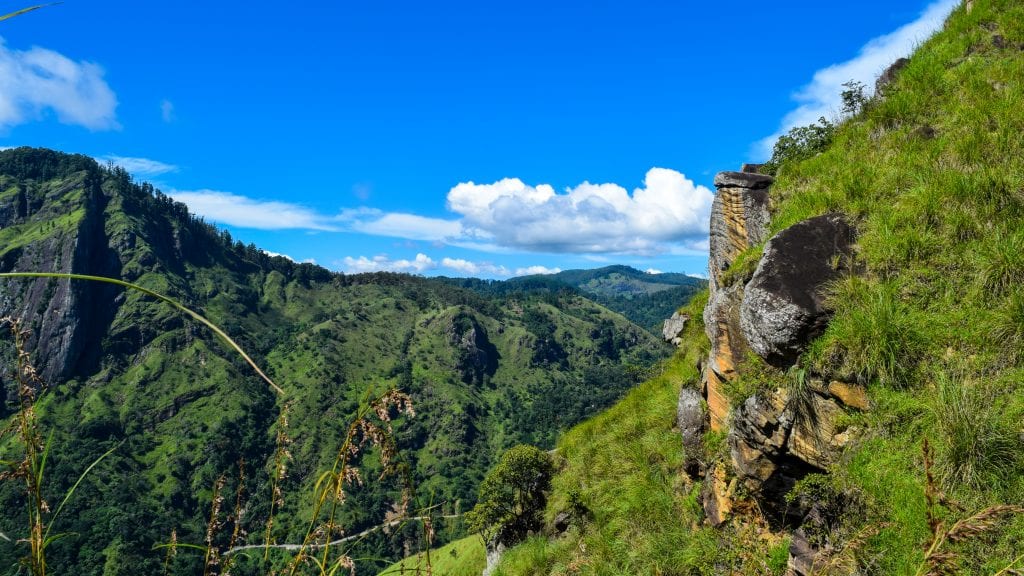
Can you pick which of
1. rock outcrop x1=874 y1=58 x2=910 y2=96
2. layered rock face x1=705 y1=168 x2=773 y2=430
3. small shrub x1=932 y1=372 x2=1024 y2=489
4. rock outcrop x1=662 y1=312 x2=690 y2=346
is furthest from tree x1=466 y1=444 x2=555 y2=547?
rock outcrop x1=874 y1=58 x2=910 y2=96

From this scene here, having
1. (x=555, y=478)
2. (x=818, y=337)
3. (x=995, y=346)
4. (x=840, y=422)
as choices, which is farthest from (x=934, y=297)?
(x=555, y=478)

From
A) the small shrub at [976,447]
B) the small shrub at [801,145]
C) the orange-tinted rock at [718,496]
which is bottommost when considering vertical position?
the orange-tinted rock at [718,496]

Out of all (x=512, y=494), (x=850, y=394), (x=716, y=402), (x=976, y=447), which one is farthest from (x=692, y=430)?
(x=512, y=494)

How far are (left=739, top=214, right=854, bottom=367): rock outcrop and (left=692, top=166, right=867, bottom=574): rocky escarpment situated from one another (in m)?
0.02

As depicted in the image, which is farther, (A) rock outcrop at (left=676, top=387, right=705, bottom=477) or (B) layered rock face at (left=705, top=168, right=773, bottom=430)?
(A) rock outcrop at (left=676, top=387, right=705, bottom=477)

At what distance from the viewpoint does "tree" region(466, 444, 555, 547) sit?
20391 mm

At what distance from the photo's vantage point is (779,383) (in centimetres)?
824

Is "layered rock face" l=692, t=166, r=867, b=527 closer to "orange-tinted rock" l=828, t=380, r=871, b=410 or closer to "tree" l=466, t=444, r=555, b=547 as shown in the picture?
"orange-tinted rock" l=828, t=380, r=871, b=410

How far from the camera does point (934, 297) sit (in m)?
7.25

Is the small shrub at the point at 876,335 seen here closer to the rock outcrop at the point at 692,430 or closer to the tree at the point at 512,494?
the rock outcrop at the point at 692,430

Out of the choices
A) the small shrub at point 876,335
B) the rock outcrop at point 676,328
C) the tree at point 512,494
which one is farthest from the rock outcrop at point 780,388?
the tree at point 512,494

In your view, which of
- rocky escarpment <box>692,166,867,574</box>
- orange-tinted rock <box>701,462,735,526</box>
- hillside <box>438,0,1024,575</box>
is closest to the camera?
hillside <box>438,0,1024,575</box>

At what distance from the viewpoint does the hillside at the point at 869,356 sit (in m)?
5.57

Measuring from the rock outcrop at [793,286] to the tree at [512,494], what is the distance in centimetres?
1437
